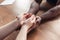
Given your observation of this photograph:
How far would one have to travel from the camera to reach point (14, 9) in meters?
0.85

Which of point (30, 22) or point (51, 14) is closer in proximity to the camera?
point (30, 22)

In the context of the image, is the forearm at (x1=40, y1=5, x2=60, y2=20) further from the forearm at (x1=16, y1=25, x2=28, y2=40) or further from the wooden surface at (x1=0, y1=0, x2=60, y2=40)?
the forearm at (x1=16, y1=25, x2=28, y2=40)

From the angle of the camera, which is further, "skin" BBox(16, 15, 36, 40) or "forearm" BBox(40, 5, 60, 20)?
"forearm" BBox(40, 5, 60, 20)

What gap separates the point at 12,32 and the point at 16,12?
11.8 inches

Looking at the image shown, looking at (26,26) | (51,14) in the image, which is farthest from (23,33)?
(51,14)

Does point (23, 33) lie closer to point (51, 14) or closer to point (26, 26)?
point (26, 26)

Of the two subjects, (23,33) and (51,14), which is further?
(51,14)

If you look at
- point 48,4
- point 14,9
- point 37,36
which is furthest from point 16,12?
point 37,36

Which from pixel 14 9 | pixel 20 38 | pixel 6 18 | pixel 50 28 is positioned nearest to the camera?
pixel 20 38

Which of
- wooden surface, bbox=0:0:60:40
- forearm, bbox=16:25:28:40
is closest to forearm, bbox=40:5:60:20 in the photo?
wooden surface, bbox=0:0:60:40

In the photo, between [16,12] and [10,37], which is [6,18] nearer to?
[16,12]

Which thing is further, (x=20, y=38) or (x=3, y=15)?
(x=3, y=15)

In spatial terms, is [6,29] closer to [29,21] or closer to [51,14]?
[29,21]

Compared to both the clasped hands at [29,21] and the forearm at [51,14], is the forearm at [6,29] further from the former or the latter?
the forearm at [51,14]
